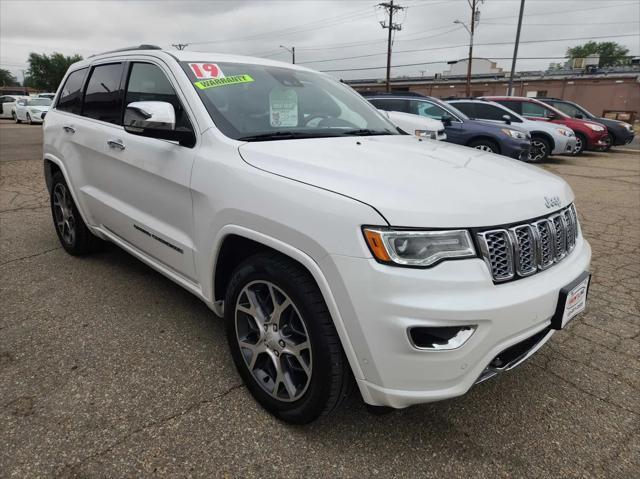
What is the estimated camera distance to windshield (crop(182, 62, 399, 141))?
2510mm

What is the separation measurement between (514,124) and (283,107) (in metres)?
10.4

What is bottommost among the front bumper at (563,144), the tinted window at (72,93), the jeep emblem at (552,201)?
the front bumper at (563,144)

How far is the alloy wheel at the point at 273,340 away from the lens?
79.4 inches

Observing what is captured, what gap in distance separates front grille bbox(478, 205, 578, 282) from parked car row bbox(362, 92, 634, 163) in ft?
19.3

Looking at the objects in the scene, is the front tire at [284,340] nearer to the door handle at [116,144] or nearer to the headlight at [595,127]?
the door handle at [116,144]

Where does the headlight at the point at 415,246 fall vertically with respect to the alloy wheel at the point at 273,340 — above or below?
above

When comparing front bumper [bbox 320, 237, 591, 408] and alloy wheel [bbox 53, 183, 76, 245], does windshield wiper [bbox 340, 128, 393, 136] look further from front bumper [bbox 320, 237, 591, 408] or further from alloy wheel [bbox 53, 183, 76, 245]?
alloy wheel [bbox 53, 183, 76, 245]

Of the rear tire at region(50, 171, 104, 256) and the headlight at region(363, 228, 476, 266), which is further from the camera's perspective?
the rear tire at region(50, 171, 104, 256)

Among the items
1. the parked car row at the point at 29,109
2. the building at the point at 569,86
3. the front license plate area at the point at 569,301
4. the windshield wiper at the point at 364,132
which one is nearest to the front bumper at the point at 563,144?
the windshield wiper at the point at 364,132

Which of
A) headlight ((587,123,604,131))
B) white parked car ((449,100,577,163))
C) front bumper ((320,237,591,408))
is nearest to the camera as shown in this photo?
front bumper ((320,237,591,408))

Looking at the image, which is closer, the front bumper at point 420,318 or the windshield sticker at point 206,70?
the front bumper at point 420,318

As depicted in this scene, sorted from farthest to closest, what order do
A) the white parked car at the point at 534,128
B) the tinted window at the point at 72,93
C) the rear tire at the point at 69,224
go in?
1. the white parked car at the point at 534,128
2. the rear tire at the point at 69,224
3. the tinted window at the point at 72,93

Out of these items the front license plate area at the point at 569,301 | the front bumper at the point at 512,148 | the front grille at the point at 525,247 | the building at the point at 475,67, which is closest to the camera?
the front grille at the point at 525,247

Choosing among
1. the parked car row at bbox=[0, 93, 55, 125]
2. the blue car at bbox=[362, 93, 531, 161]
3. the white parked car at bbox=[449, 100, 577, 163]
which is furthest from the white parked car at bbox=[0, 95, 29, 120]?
the white parked car at bbox=[449, 100, 577, 163]
